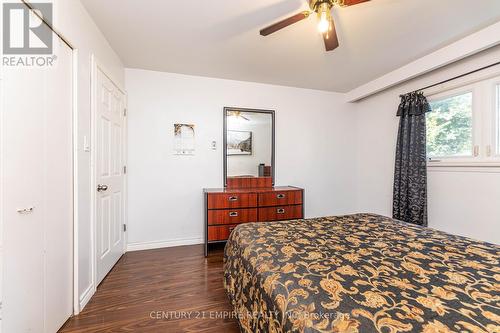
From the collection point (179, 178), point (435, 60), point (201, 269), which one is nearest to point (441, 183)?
point (435, 60)

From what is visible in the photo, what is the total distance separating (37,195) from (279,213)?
249 cm

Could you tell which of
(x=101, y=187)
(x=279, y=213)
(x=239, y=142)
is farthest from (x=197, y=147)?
(x=279, y=213)

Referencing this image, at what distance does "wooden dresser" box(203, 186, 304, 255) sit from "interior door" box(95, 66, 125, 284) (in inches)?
41.0

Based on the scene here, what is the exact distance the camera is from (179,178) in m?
3.15

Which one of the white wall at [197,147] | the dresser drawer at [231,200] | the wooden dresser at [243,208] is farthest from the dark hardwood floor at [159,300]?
the dresser drawer at [231,200]

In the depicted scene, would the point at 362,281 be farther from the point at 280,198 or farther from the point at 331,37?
the point at 280,198

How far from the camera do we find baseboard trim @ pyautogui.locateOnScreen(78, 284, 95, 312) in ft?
5.74

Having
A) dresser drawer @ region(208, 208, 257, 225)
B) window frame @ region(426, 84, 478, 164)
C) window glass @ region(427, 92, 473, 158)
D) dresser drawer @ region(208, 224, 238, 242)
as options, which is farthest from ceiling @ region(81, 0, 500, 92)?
dresser drawer @ region(208, 224, 238, 242)

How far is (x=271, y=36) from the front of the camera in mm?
2209

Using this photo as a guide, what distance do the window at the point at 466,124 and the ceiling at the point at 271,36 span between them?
598mm

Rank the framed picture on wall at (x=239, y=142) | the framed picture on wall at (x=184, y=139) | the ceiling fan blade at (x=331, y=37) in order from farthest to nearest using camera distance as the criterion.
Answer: the framed picture on wall at (x=239, y=142)
the framed picture on wall at (x=184, y=139)
the ceiling fan blade at (x=331, y=37)

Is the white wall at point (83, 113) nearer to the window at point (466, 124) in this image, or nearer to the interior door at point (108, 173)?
the interior door at point (108, 173)

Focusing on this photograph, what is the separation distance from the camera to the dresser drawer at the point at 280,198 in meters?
3.01

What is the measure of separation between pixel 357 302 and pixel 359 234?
34.3 inches
